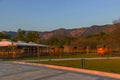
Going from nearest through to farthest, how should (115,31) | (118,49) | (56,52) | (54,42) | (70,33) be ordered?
1. (115,31)
2. (118,49)
3. (56,52)
4. (54,42)
5. (70,33)

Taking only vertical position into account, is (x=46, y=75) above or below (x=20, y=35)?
below

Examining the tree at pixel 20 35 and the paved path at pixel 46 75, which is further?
the tree at pixel 20 35

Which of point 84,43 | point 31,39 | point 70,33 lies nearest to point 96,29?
point 70,33

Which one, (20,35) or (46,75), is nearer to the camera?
(46,75)

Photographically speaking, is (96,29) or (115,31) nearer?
(115,31)

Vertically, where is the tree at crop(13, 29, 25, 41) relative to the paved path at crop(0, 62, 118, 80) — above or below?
above

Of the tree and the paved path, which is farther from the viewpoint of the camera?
the tree

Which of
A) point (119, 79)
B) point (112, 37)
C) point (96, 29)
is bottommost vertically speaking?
point (119, 79)

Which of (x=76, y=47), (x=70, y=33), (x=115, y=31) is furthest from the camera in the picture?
(x=70, y=33)

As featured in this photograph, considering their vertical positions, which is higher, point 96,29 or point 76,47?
point 96,29

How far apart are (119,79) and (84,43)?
74496 mm

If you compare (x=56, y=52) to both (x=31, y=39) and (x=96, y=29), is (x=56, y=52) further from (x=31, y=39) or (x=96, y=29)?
(x=96, y=29)

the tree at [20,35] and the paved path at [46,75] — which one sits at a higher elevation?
the tree at [20,35]

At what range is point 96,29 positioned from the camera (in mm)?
179625
